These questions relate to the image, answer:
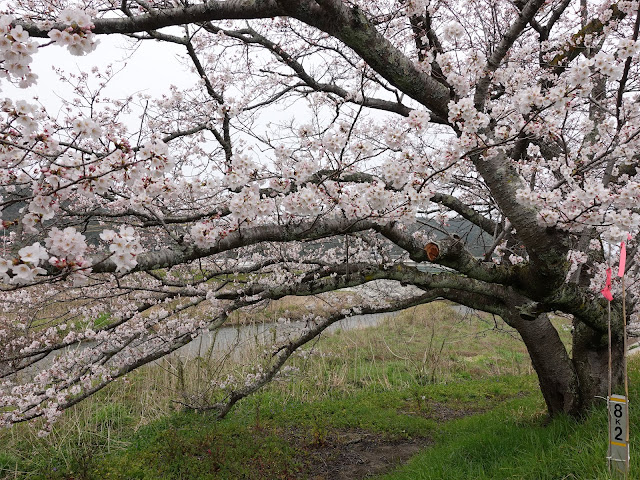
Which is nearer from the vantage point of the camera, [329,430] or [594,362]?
[594,362]

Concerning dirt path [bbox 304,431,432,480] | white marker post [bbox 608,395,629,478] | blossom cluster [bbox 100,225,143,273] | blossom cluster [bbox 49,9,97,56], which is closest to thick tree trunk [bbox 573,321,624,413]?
white marker post [bbox 608,395,629,478]

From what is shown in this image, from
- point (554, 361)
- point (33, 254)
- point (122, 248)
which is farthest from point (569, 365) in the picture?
point (33, 254)

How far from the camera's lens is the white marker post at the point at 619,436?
2.11m

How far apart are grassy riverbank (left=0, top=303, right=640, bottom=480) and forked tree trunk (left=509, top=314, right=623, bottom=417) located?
10.9 inches

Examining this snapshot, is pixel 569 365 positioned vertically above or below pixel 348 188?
below

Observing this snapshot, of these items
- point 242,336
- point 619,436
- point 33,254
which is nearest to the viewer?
point 33,254

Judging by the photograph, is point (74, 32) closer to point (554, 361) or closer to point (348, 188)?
point (348, 188)

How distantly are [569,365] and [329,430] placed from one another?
127 inches

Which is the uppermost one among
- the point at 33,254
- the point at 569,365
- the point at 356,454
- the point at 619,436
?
the point at 33,254

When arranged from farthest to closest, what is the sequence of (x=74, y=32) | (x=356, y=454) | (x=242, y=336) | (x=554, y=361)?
1. (x=242, y=336)
2. (x=356, y=454)
3. (x=554, y=361)
4. (x=74, y=32)

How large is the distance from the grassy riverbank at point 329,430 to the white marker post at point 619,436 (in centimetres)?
13

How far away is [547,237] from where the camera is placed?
2.63m

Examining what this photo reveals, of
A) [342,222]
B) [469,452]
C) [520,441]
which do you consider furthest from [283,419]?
[342,222]

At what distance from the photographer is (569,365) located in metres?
3.64
